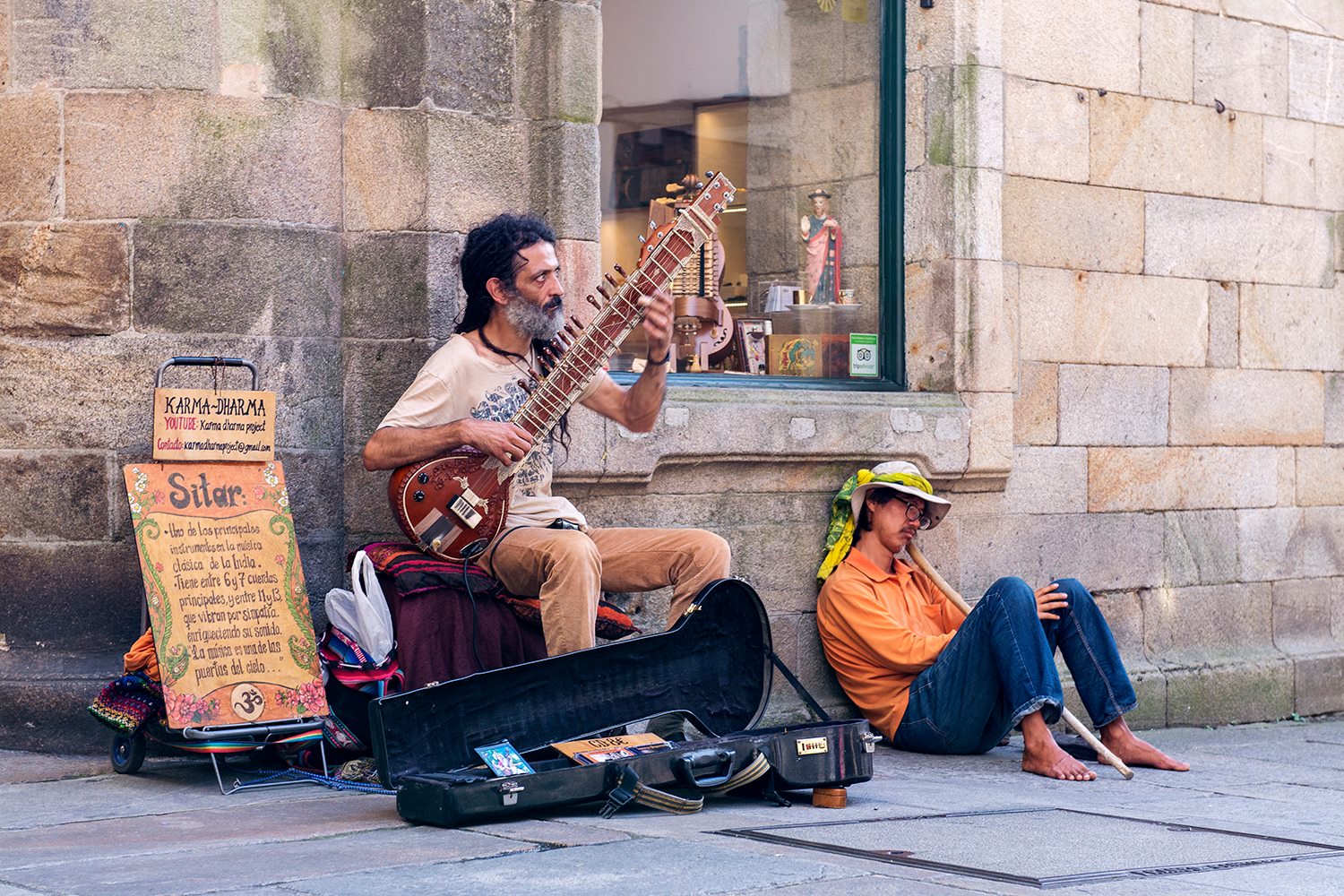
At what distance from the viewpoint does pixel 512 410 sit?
5.51 meters

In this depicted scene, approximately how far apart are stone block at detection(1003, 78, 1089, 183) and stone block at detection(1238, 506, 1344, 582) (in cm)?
186

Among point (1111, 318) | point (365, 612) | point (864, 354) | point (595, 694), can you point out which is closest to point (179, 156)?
point (365, 612)

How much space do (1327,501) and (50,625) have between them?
19.3ft

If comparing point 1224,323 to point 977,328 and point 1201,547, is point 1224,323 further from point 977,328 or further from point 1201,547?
point 977,328

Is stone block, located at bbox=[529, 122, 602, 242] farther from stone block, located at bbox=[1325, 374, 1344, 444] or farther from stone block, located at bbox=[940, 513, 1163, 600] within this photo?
stone block, located at bbox=[1325, 374, 1344, 444]

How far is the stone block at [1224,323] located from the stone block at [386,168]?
392 centimetres

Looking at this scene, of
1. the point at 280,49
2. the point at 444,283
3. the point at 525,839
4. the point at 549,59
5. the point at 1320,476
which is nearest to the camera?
the point at 525,839

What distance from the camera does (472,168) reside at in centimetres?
601

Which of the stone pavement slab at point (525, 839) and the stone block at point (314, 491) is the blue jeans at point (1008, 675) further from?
the stone block at point (314, 491)

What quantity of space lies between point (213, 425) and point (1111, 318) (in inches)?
162

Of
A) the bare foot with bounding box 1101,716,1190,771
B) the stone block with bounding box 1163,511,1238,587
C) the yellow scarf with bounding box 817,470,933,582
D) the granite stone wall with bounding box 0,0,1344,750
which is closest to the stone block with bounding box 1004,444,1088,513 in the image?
the granite stone wall with bounding box 0,0,1344,750

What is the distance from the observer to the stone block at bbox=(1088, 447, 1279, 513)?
305 inches

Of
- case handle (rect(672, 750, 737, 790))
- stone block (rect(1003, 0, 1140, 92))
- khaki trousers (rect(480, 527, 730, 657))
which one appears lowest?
case handle (rect(672, 750, 737, 790))

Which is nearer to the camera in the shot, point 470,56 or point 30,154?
point 30,154
